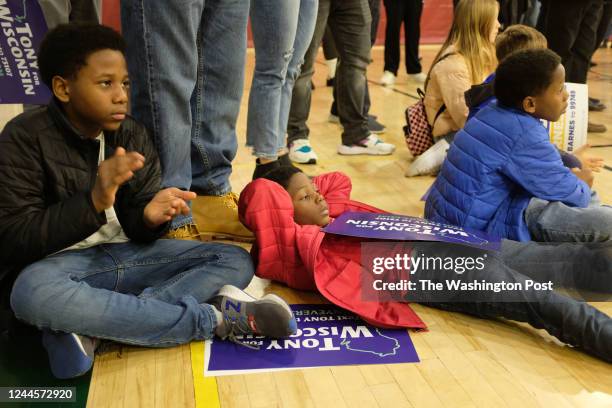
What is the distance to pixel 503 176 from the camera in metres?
1.75

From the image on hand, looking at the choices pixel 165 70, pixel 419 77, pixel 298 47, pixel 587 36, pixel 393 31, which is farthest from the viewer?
pixel 419 77

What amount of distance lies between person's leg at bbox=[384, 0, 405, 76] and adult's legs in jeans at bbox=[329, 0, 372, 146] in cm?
181

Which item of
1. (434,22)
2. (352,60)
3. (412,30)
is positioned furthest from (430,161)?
(434,22)

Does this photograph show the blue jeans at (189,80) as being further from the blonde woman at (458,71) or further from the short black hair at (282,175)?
the blonde woman at (458,71)

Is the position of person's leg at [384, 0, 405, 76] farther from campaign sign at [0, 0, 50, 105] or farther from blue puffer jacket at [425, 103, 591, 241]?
campaign sign at [0, 0, 50, 105]

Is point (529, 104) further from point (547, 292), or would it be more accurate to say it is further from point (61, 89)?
point (61, 89)

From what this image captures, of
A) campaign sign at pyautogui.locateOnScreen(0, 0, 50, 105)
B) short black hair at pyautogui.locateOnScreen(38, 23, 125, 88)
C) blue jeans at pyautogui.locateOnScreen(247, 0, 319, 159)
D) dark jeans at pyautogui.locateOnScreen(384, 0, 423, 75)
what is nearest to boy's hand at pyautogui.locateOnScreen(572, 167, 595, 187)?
blue jeans at pyautogui.locateOnScreen(247, 0, 319, 159)

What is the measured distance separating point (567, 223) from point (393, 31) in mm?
3226

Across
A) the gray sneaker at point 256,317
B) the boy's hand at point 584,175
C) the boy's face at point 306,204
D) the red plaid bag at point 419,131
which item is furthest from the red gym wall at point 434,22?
the gray sneaker at point 256,317

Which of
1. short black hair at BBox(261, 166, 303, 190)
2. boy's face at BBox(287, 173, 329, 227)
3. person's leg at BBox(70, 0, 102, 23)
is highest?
person's leg at BBox(70, 0, 102, 23)

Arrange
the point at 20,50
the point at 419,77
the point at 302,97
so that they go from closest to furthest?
the point at 20,50 < the point at 302,97 < the point at 419,77

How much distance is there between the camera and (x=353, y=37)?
2902 mm

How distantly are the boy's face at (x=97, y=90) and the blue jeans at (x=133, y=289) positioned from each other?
30 cm

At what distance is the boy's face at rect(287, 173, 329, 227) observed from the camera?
1.74 meters
